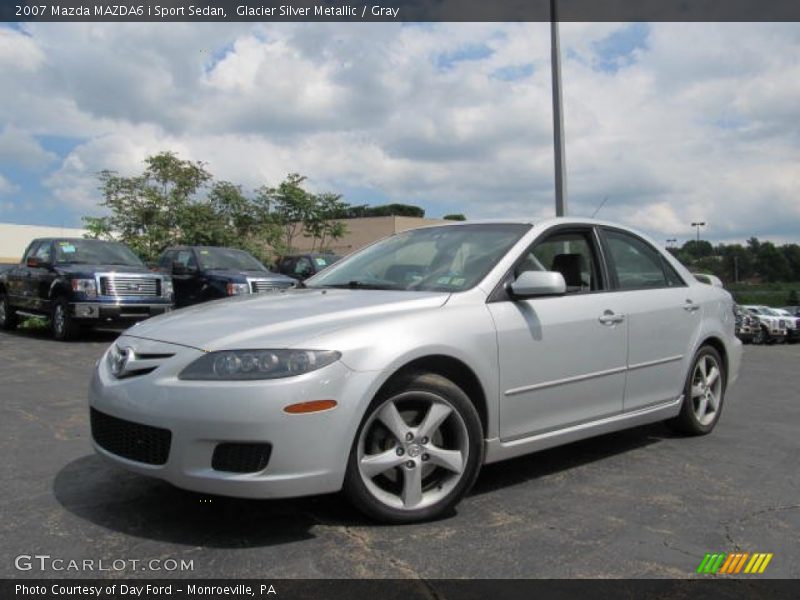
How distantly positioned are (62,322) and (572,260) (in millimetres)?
9865

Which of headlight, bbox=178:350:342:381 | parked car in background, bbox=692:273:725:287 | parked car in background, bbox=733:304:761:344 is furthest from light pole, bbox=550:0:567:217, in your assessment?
parked car in background, bbox=733:304:761:344

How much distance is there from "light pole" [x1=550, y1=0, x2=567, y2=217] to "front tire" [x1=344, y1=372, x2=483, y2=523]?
34.0 feet

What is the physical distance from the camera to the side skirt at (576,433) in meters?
3.89

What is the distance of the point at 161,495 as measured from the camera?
3.87m

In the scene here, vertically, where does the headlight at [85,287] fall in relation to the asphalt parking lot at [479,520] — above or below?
above

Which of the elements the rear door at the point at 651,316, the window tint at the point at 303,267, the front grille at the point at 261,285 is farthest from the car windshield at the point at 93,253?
the rear door at the point at 651,316

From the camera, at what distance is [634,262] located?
16.8 feet

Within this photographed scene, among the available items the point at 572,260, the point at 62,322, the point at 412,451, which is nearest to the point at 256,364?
the point at 412,451

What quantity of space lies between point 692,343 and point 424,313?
8.24 ft

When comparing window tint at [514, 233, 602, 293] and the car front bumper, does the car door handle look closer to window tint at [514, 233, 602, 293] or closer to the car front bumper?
window tint at [514, 233, 602, 293]

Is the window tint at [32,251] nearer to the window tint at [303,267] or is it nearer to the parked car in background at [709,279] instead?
the window tint at [303,267]

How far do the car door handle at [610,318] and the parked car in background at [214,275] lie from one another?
9.29 m
